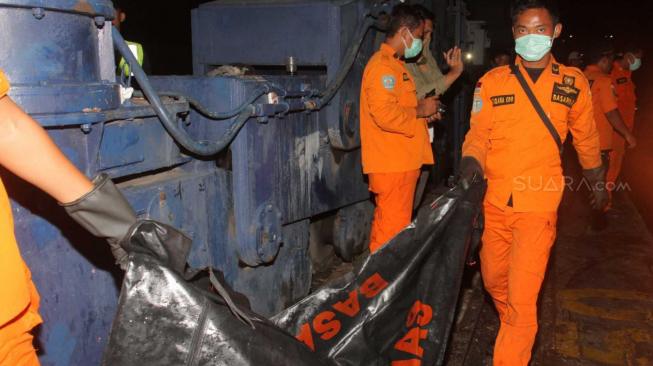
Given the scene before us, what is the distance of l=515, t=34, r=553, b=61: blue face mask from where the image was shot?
2.97 metres

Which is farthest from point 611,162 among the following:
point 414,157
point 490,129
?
point 490,129

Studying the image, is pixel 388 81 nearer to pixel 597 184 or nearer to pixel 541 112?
pixel 541 112

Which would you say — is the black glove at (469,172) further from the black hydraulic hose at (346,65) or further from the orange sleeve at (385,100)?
the black hydraulic hose at (346,65)

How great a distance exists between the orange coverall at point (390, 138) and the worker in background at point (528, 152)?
1.07 m

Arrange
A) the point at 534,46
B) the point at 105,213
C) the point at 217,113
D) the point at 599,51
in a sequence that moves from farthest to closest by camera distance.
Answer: the point at 599,51 → the point at 217,113 → the point at 534,46 → the point at 105,213

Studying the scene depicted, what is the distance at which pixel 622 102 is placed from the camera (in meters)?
6.72

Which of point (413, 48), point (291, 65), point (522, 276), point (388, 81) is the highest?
point (413, 48)

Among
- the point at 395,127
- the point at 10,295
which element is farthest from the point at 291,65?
the point at 10,295

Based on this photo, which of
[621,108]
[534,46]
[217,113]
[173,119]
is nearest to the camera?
[173,119]

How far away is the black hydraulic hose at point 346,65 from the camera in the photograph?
13.0ft

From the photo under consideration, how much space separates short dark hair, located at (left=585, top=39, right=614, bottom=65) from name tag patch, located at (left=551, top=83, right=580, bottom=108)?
3.40 m

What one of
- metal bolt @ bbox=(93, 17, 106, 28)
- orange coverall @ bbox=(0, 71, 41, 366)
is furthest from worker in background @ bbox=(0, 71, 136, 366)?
metal bolt @ bbox=(93, 17, 106, 28)

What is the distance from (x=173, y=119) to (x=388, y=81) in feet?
5.76

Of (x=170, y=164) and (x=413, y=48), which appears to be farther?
(x=413, y=48)
